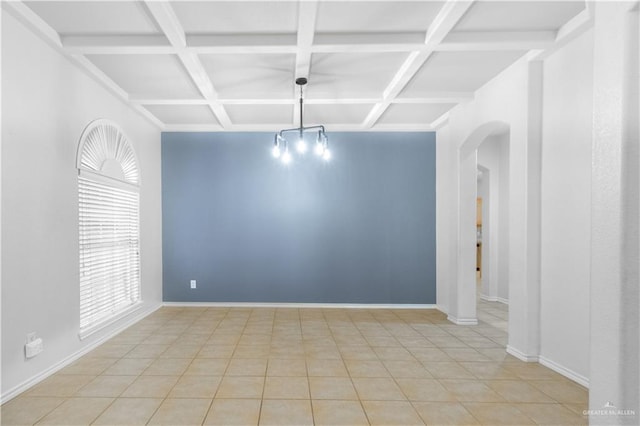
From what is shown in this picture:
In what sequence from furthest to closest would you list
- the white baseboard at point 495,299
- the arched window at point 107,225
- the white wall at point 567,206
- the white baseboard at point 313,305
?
1. the white baseboard at point 495,299
2. the white baseboard at point 313,305
3. the arched window at point 107,225
4. the white wall at point 567,206

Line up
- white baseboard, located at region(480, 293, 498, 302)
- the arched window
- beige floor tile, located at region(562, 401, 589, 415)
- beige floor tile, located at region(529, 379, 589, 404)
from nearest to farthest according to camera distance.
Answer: beige floor tile, located at region(562, 401, 589, 415), beige floor tile, located at region(529, 379, 589, 404), the arched window, white baseboard, located at region(480, 293, 498, 302)

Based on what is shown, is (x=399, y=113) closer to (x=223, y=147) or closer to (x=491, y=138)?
(x=491, y=138)

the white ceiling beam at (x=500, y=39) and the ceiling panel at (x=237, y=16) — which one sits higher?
the ceiling panel at (x=237, y=16)

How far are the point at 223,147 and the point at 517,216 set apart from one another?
4251 millimetres

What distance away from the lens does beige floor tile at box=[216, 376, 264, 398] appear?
2.56m

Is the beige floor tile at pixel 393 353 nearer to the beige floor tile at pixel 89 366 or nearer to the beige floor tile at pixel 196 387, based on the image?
the beige floor tile at pixel 196 387

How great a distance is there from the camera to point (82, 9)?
247 cm

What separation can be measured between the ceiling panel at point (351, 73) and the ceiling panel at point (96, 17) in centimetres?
142

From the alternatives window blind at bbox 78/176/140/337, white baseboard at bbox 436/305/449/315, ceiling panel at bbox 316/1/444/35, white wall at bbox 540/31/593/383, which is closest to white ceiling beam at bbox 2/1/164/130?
window blind at bbox 78/176/140/337

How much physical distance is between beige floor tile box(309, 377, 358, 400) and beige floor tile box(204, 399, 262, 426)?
1.49 feet

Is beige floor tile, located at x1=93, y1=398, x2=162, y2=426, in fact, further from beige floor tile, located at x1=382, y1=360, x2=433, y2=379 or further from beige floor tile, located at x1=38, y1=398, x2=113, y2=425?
beige floor tile, located at x1=382, y1=360, x2=433, y2=379

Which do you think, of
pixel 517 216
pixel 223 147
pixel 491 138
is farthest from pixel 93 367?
pixel 491 138

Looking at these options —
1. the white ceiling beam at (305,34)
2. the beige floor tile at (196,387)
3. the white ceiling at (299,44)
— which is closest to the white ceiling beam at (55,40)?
the white ceiling at (299,44)

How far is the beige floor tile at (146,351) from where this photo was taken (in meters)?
3.36
